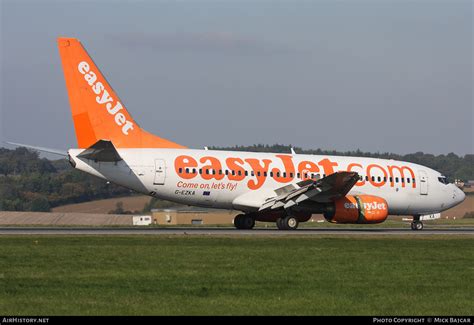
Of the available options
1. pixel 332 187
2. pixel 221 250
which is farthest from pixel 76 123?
pixel 221 250

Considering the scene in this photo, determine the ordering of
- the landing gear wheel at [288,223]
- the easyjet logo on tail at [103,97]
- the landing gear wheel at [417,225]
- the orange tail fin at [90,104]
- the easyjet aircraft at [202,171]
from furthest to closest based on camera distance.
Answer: the landing gear wheel at [417,225] < the landing gear wheel at [288,223] < the easyjet logo on tail at [103,97] < the orange tail fin at [90,104] < the easyjet aircraft at [202,171]

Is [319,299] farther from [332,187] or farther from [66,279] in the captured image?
[332,187]

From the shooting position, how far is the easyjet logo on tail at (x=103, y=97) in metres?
43.5

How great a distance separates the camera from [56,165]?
125 meters

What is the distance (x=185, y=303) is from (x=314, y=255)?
1136cm

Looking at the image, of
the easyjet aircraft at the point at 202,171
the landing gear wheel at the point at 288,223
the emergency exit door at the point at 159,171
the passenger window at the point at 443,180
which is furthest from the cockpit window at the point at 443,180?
the emergency exit door at the point at 159,171

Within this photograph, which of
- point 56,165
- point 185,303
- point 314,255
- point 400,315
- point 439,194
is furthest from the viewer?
point 56,165

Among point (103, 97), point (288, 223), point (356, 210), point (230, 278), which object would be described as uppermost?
point (103, 97)

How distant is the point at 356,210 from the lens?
4456 centimetres

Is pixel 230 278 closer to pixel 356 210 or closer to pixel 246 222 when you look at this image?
pixel 356 210

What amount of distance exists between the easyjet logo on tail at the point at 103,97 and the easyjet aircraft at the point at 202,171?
0.05 meters

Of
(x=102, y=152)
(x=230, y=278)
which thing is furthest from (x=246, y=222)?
(x=230, y=278)

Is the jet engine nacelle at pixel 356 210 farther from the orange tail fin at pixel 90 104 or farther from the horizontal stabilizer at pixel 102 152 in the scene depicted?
the horizontal stabilizer at pixel 102 152

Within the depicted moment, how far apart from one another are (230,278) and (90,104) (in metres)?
22.8
